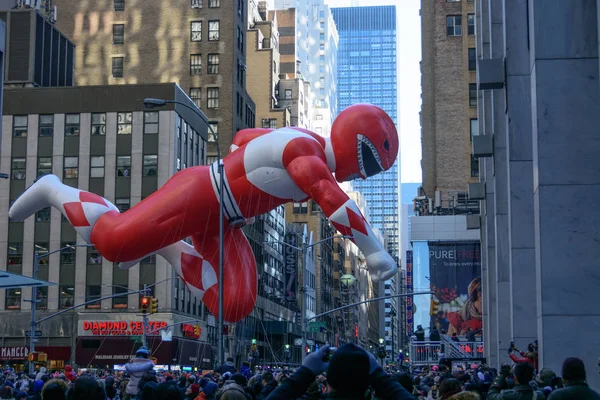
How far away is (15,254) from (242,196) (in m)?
51.6

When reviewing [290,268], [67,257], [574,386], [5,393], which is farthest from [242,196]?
[290,268]

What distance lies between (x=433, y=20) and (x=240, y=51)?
52.3ft

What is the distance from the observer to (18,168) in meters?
65.7

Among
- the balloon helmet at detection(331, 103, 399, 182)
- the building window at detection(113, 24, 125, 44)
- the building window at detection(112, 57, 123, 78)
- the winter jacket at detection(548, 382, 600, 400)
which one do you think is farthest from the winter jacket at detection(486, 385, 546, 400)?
the building window at detection(113, 24, 125, 44)

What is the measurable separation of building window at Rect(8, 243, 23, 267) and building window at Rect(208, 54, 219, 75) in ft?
73.7

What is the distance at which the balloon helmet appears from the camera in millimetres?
16828

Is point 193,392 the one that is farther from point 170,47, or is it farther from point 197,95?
point 170,47

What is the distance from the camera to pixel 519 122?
24391mm

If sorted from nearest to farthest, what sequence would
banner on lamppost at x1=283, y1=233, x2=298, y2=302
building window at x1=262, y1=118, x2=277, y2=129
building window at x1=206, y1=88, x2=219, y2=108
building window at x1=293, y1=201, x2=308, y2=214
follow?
building window at x1=206, y1=88, x2=219, y2=108, banner on lamppost at x1=283, y1=233, x2=298, y2=302, building window at x1=262, y1=118, x2=277, y2=129, building window at x1=293, y1=201, x2=308, y2=214

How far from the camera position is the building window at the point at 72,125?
65.9m

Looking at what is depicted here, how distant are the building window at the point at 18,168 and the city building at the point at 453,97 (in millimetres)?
30224

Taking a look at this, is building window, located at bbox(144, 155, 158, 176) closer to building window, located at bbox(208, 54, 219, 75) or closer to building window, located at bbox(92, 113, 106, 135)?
building window, located at bbox(92, 113, 106, 135)

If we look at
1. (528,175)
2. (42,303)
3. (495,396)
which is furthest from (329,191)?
(42,303)

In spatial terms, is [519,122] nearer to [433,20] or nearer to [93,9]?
[433,20]
